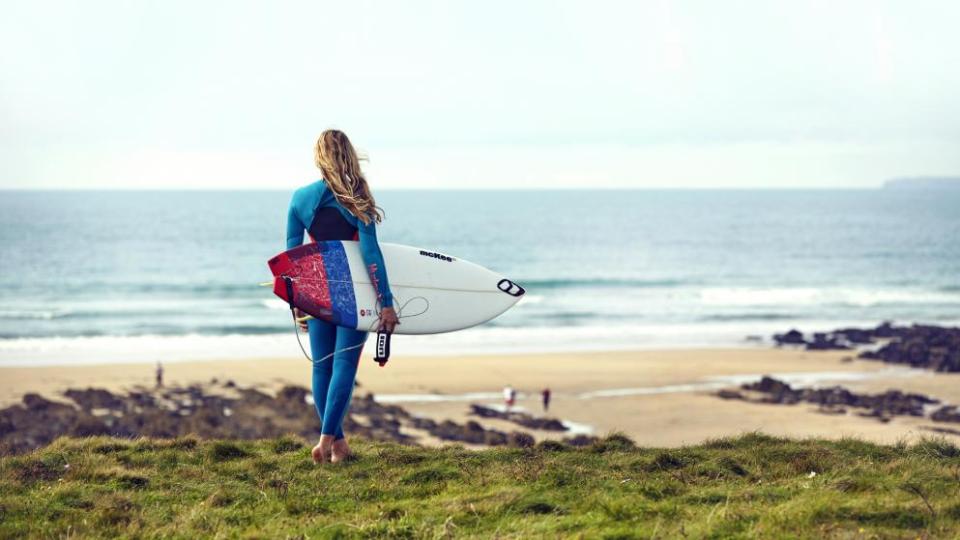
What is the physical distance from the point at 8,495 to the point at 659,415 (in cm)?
1620

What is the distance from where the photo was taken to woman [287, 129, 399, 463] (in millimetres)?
5582

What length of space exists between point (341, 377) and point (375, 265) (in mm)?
684

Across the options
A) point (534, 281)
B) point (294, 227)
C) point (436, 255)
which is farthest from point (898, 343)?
point (294, 227)

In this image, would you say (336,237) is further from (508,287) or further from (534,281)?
(534,281)

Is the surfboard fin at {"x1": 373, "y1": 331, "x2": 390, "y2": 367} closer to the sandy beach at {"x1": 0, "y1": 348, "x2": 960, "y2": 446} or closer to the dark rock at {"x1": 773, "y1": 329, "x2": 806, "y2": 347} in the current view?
the sandy beach at {"x1": 0, "y1": 348, "x2": 960, "y2": 446}

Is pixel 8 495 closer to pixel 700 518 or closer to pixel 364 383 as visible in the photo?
pixel 700 518

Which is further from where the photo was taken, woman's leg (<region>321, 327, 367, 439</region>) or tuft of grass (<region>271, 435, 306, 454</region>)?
tuft of grass (<region>271, 435, 306, 454</region>)

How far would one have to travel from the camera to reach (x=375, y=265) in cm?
→ 580

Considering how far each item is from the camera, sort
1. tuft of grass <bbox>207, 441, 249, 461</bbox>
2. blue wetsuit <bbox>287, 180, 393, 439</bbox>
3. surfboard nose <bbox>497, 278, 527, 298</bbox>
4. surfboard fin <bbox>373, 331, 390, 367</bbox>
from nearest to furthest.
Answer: blue wetsuit <bbox>287, 180, 393, 439</bbox>, surfboard fin <bbox>373, 331, 390, 367</bbox>, tuft of grass <bbox>207, 441, 249, 461</bbox>, surfboard nose <bbox>497, 278, 527, 298</bbox>

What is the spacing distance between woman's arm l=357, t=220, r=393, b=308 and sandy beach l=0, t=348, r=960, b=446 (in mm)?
11924

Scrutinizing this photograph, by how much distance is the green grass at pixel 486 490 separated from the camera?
165 inches

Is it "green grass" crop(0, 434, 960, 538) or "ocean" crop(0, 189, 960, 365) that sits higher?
"green grass" crop(0, 434, 960, 538)

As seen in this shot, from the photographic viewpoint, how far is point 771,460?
5.86 meters

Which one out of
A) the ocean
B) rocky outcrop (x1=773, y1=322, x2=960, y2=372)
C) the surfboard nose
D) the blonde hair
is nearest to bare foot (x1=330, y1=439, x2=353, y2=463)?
the blonde hair
